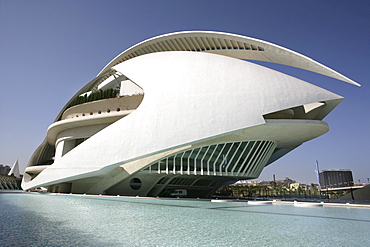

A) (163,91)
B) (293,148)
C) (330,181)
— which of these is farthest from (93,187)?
(330,181)

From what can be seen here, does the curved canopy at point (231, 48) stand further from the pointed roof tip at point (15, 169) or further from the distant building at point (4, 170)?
the distant building at point (4, 170)

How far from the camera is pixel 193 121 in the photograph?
1542 centimetres

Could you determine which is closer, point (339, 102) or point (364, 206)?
point (364, 206)

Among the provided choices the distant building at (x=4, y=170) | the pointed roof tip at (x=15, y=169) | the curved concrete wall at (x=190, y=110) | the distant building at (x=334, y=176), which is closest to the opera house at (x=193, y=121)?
the curved concrete wall at (x=190, y=110)

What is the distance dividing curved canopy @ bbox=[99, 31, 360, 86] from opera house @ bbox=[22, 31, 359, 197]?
0.35 ft

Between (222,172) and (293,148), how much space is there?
341 inches

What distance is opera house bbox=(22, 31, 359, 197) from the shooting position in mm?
15414

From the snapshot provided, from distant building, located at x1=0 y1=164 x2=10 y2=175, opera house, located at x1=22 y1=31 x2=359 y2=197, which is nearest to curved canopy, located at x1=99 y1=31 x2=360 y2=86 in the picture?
opera house, located at x1=22 y1=31 x2=359 y2=197

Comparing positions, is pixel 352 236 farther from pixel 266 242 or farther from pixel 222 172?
pixel 222 172

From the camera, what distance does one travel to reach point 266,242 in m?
4.51

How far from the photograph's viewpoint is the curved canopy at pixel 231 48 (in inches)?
742

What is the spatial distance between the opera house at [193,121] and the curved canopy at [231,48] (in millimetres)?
108

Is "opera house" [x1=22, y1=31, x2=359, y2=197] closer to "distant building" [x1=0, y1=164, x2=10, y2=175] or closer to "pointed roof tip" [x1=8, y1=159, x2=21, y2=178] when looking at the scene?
"pointed roof tip" [x1=8, y1=159, x2=21, y2=178]

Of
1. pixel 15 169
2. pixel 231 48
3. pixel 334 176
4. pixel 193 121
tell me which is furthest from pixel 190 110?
pixel 334 176
